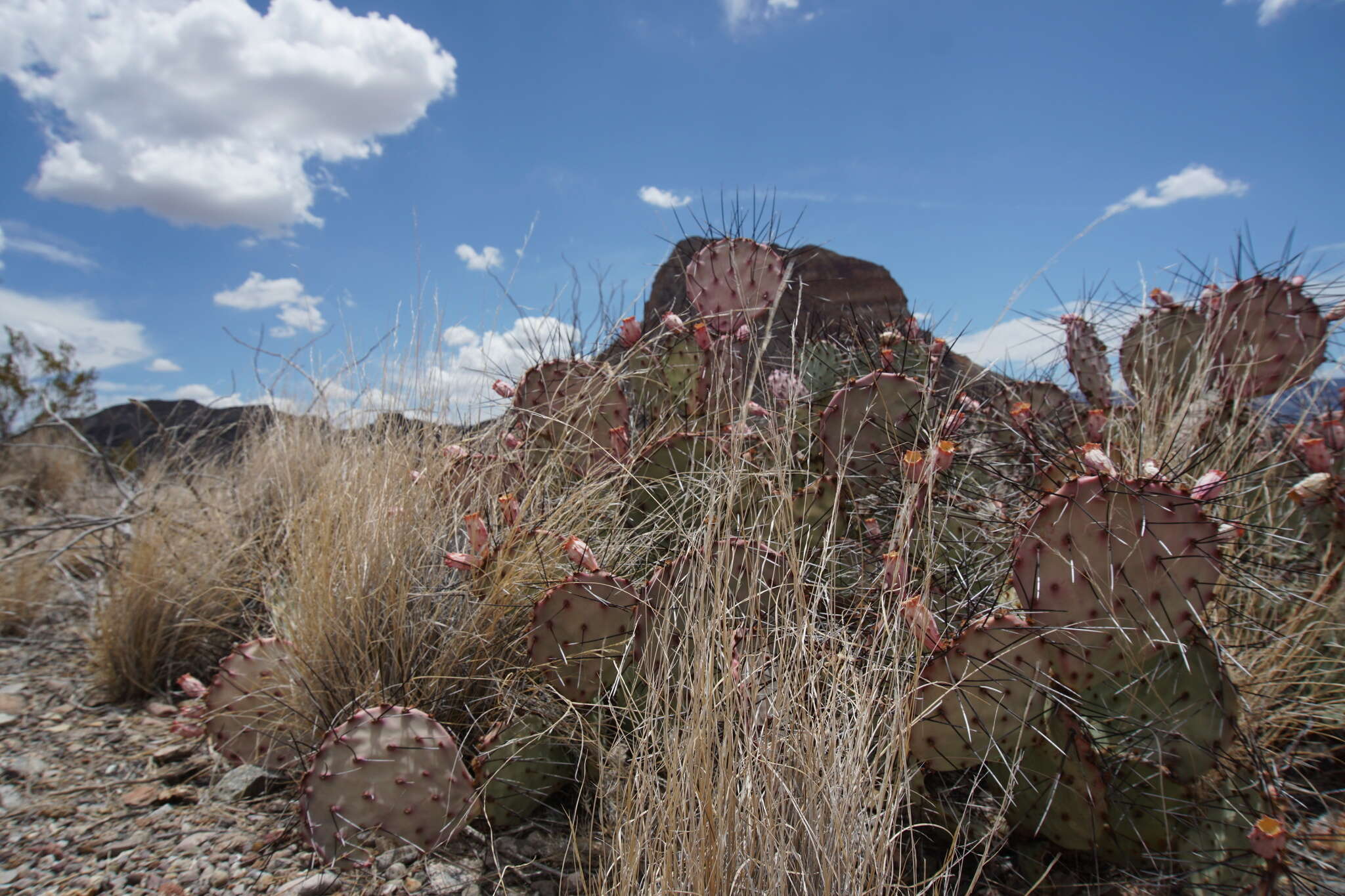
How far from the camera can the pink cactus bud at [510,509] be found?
1.89 m

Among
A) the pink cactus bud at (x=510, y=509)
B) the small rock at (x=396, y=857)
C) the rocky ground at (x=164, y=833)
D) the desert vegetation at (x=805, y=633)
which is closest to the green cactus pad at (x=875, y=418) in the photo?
the desert vegetation at (x=805, y=633)

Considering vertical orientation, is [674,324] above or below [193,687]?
above

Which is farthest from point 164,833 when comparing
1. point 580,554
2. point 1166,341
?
point 1166,341

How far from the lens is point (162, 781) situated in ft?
6.54

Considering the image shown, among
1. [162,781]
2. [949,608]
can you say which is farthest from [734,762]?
[162,781]

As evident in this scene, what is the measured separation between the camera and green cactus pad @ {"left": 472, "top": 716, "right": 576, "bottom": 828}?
1.57 m

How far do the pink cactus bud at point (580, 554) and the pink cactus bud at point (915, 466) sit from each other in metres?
0.68

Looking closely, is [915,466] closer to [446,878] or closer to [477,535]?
[477,535]

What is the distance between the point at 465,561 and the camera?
68.4 inches

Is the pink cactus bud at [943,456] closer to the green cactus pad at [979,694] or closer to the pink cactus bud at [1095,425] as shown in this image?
the green cactus pad at [979,694]

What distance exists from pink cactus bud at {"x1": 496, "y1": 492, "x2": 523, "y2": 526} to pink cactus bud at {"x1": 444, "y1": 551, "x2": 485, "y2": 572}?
0.13 meters

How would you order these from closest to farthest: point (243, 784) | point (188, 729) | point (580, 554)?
point (580, 554)
point (243, 784)
point (188, 729)

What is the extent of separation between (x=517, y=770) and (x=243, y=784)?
2.58 ft

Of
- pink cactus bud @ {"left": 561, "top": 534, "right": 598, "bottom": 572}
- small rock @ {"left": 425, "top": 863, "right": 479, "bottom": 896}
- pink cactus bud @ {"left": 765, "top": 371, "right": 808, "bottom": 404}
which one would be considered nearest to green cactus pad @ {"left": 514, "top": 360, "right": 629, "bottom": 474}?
pink cactus bud @ {"left": 765, "top": 371, "right": 808, "bottom": 404}
